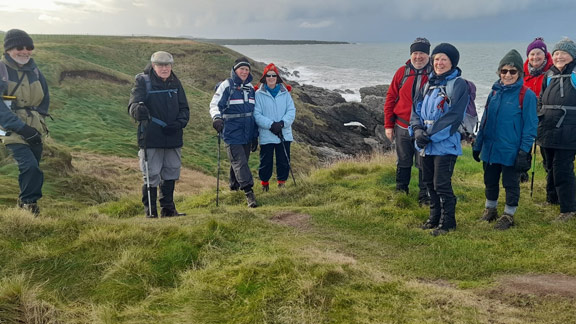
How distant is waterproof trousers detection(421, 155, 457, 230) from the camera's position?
248 inches

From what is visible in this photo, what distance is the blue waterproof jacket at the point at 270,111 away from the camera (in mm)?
8930

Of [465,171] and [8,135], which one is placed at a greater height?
[8,135]

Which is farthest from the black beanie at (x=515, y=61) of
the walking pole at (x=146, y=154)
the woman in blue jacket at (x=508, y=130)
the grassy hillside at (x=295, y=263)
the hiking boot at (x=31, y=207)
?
the hiking boot at (x=31, y=207)

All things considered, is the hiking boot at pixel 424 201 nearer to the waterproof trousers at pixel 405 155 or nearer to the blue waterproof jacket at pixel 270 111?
the waterproof trousers at pixel 405 155

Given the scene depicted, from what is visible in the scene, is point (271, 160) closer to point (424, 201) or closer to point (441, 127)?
point (424, 201)

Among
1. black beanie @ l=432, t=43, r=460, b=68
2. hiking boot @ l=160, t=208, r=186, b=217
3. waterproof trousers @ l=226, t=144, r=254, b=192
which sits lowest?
hiking boot @ l=160, t=208, r=186, b=217

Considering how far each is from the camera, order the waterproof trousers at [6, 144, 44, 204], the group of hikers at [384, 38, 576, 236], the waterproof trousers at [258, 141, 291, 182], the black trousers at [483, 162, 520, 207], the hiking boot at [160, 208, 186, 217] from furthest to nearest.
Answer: the waterproof trousers at [258, 141, 291, 182] < the hiking boot at [160, 208, 186, 217] < the waterproof trousers at [6, 144, 44, 204] < the black trousers at [483, 162, 520, 207] < the group of hikers at [384, 38, 576, 236]

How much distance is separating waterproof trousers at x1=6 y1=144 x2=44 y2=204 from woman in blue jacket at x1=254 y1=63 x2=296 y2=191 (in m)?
3.97

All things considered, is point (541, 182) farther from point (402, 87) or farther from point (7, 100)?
point (7, 100)

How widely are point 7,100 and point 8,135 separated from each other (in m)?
0.51

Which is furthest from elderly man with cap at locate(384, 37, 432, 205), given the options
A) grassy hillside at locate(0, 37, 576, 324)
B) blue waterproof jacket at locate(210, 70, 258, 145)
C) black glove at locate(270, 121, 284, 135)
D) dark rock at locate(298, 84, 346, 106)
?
dark rock at locate(298, 84, 346, 106)

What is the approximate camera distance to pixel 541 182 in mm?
9328

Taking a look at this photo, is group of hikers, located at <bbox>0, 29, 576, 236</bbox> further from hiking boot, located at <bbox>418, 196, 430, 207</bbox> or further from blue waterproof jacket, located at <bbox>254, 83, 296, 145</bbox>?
blue waterproof jacket, located at <bbox>254, 83, 296, 145</bbox>

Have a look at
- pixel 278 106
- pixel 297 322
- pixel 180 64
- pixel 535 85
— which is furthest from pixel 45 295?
pixel 180 64
